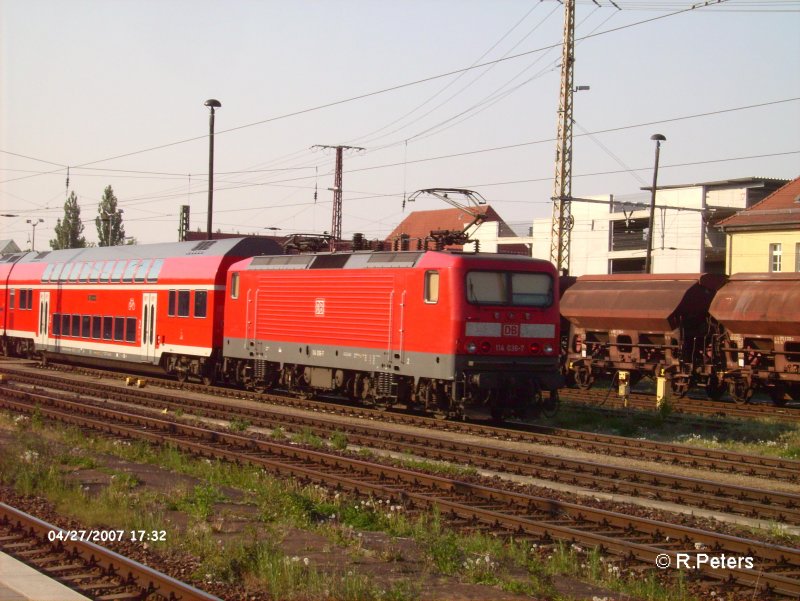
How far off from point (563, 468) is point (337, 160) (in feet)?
132

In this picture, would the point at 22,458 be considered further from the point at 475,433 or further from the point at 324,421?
the point at 475,433

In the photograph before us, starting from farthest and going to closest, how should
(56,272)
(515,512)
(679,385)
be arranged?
(56,272), (679,385), (515,512)

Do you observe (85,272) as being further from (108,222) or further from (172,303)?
(108,222)

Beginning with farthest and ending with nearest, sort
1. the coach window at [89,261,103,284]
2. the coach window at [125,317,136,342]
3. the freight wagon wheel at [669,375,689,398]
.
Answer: the coach window at [89,261,103,284], the coach window at [125,317,136,342], the freight wagon wheel at [669,375,689,398]

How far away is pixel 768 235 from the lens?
151 feet

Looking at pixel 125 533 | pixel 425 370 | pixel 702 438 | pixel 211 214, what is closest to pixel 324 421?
pixel 425 370

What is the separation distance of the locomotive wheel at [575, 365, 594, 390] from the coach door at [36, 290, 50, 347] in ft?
59.8

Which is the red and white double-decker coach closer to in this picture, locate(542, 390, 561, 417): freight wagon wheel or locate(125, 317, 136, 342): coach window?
locate(125, 317, 136, 342): coach window

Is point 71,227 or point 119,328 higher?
point 71,227

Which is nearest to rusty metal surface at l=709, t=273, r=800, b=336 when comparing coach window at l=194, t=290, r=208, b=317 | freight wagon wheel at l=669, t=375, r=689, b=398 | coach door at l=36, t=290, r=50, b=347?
freight wagon wheel at l=669, t=375, r=689, b=398

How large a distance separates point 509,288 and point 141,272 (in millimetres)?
14013

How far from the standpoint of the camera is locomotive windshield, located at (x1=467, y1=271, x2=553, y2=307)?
19219 millimetres

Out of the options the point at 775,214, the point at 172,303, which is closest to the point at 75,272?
the point at 172,303

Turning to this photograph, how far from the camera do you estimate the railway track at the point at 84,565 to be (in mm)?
7867
